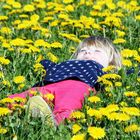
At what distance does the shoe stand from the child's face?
1079 millimetres

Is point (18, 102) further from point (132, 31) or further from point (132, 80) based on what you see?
point (132, 31)

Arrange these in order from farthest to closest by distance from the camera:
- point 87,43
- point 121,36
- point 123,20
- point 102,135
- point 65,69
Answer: point 123,20, point 121,36, point 87,43, point 65,69, point 102,135

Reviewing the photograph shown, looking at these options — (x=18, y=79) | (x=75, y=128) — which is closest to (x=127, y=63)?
(x=18, y=79)

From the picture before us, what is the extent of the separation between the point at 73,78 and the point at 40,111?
2.58 feet

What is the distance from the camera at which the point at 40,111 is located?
323cm

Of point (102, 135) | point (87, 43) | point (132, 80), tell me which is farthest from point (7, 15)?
point (102, 135)

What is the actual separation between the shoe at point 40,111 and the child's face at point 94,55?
3.54 ft

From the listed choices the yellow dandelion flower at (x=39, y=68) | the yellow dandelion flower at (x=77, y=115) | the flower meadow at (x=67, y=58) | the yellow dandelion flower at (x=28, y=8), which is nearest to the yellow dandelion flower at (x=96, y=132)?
the flower meadow at (x=67, y=58)

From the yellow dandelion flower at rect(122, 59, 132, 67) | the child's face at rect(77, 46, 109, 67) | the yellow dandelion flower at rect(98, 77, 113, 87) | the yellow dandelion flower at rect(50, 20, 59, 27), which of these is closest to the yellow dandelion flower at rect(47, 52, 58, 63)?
the child's face at rect(77, 46, 109, 67)

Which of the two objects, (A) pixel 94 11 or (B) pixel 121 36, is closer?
(B) pixel 121 36

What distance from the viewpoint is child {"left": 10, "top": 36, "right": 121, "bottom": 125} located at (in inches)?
133

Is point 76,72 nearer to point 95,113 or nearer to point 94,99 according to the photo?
point 94,99

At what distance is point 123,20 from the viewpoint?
5859mm

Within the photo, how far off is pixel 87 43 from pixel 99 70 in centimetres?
37
